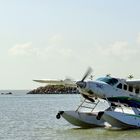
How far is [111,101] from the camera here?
89.5 feet

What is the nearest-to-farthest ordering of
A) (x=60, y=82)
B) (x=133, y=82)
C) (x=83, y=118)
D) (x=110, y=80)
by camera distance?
1. (x=110, y=80)
2. (x=133, y=82)
3. (x=83, y=118)
4. (x=60, y=82)

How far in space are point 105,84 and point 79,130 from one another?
2725mm

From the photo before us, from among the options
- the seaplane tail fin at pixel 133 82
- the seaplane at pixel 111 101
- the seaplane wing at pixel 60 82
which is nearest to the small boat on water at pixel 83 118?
the seaplane at pixel 111 101

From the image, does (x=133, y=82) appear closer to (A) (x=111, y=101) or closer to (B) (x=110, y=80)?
(B) (x=110, y=80)

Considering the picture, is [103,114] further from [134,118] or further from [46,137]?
[46,137]

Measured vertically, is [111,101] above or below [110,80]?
below

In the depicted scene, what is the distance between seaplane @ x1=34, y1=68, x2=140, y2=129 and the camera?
2591 centimetres

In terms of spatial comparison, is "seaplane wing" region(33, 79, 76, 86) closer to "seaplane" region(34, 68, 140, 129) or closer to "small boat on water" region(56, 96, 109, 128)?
"seaplane" region(34, 68, 140, 129)

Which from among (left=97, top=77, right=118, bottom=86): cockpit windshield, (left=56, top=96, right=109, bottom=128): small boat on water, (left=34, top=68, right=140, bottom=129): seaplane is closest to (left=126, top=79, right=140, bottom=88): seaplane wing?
(left=34, top=68, right=140, bottom=129): seaplane

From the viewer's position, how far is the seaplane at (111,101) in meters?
25.9

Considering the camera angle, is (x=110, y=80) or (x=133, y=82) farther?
(x=133, y=82)

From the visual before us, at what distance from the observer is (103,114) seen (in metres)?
25.8

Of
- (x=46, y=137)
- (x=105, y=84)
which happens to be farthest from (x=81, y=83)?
Result: (x=46, y=137)

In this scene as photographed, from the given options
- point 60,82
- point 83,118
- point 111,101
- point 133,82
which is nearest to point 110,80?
point 111,101
